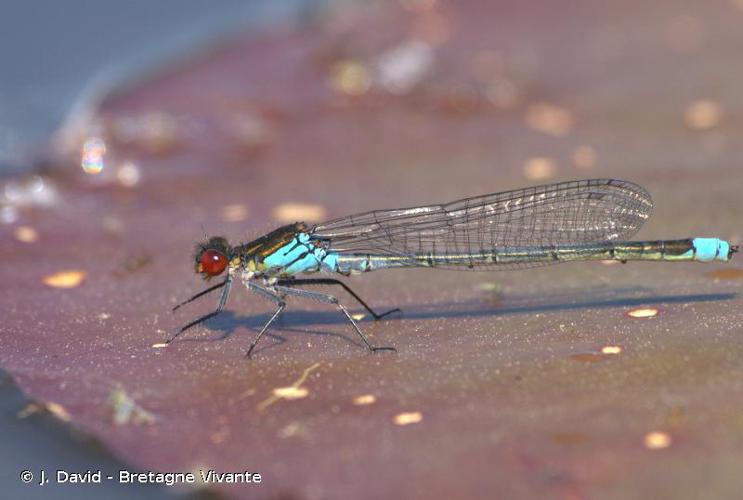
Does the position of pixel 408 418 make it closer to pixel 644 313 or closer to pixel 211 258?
pixel 644 313

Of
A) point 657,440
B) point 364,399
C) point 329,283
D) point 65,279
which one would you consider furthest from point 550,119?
point 657,440

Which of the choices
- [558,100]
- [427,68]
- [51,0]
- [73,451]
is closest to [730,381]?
[73,451]

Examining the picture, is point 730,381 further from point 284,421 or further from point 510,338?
point 284,421

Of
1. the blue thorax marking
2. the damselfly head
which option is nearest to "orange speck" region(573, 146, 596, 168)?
the blue thorax marking

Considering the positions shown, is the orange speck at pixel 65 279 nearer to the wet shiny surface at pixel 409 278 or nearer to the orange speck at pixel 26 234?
the wet shiny surface at pixel 409 278

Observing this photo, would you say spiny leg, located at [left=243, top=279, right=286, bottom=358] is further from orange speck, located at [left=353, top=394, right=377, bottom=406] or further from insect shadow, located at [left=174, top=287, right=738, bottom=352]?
orange speck, located at [left=353, top=394, right=377, bottom=406]

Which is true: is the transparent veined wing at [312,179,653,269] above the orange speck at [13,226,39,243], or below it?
below

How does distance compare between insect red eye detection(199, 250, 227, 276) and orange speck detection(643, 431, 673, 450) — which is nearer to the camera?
orange speck detection(643, 431, 673, 450)

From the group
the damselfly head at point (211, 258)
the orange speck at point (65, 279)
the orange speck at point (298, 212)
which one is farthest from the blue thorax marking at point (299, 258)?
the orange speck at point (65, 279)
